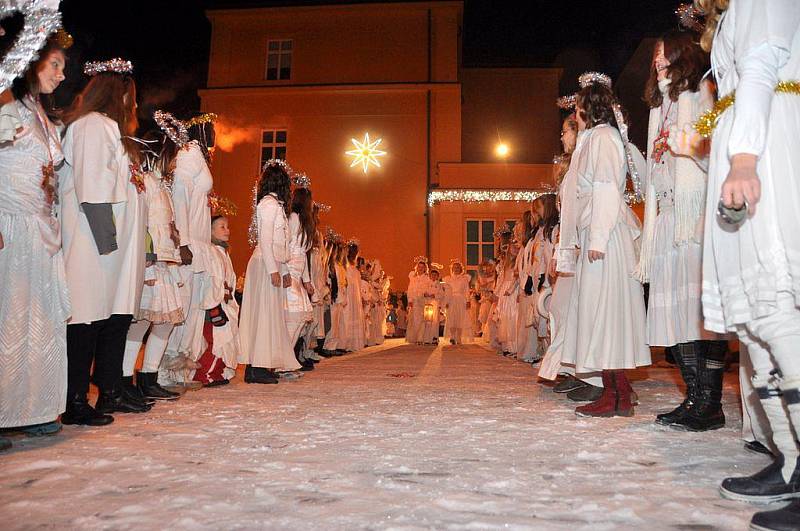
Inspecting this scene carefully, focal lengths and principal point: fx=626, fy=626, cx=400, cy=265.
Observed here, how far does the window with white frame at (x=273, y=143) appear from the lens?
23.2 m

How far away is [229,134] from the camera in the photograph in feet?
77.1

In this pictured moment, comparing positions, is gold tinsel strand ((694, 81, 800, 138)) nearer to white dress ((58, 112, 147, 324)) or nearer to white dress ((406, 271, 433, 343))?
white dress ((58, 112, 147, 324))

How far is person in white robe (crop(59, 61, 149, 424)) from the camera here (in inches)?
142

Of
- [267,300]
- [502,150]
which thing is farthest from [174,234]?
[502,150]

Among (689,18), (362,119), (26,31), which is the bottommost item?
(26,31)

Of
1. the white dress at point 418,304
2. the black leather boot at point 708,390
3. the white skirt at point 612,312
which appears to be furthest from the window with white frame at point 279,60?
the black leather boot at point 708,390

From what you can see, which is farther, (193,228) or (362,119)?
(362,119)

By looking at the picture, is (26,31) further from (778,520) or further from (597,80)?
(597,80)

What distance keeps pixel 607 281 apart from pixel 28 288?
3324 mm

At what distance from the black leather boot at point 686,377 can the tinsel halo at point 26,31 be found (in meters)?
3.56

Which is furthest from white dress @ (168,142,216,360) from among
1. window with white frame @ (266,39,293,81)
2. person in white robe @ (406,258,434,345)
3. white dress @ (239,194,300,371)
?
window with white frame @ (266,39,293,81)

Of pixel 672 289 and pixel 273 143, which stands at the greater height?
pixel 273 143

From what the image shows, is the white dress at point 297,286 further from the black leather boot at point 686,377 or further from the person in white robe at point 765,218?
the person in white robe at point 765,218

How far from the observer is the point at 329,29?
23953 millimetres
